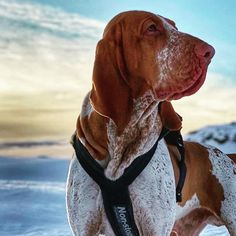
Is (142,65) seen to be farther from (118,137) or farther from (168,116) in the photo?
(168,116)

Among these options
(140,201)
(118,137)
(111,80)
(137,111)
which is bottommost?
(140,201)

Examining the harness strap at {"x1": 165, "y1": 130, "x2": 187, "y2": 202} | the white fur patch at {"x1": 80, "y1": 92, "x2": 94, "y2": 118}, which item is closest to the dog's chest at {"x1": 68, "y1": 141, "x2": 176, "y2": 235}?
the harness strap at {"x1": 165, "y1": 130, "x2": 187, "y2": 202}

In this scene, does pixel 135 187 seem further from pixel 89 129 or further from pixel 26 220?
pixel 26 220

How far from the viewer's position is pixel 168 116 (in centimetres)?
480

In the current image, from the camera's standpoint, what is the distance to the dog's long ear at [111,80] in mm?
4289

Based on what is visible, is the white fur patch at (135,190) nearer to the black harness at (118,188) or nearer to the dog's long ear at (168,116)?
the black harness at (118,188)

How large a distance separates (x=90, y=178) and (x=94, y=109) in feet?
1.63

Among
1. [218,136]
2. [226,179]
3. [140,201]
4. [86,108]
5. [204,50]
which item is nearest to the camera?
[204,50]

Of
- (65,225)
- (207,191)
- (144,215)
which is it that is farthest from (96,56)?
(65,225)

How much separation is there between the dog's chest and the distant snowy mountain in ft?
53.4

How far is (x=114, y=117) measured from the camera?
4.36 meters

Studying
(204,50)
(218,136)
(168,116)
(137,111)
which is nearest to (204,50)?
(204,50)

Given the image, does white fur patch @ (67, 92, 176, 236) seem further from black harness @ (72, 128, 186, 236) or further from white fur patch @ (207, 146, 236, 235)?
white fur patch @ (207, 146, 236, 235)

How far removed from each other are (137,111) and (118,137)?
0.21 meters
